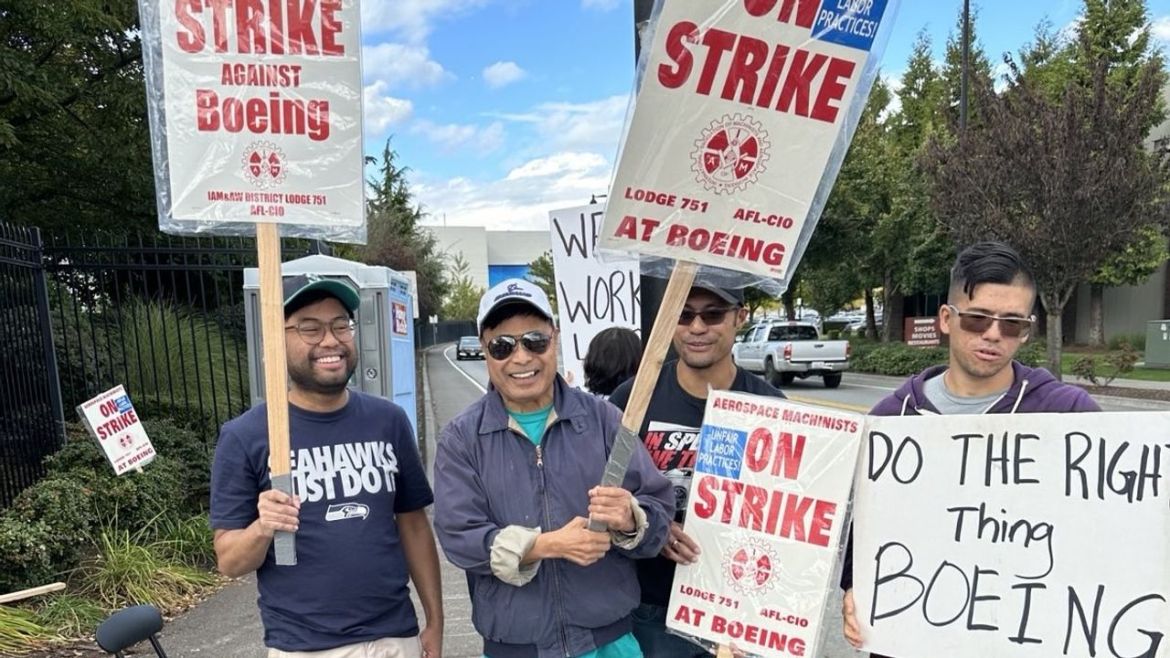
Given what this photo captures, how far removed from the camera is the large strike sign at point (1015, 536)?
1.91 meters

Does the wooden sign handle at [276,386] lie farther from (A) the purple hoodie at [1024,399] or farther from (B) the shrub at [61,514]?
(B) the shrub at [61,514]

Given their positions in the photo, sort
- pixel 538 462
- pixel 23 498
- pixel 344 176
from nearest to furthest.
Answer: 1. pixel 538 462
2. pixel 344 176
3. pixel 23 498

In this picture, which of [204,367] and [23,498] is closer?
[23,498]

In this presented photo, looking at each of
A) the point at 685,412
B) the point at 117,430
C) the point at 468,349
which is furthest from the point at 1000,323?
the point at 468,349

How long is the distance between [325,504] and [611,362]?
1765 mm

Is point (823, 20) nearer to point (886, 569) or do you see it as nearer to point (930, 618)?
point (886, 569)

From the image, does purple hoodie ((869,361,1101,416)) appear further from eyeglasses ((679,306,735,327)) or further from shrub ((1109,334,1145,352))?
shrub ((1109,334,1145,352))

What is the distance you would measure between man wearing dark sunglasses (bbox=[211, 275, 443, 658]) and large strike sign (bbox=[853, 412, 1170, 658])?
4.64 ft

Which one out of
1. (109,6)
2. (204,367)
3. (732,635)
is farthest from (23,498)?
(109,6)

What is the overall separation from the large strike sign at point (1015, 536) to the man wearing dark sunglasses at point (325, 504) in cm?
141

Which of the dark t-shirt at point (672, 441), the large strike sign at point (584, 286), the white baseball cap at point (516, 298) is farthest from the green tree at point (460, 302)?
the white baseball cap at point (516, 298)

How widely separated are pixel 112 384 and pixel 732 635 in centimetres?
784

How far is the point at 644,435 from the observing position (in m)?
2.43

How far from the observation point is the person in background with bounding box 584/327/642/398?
3641mm
